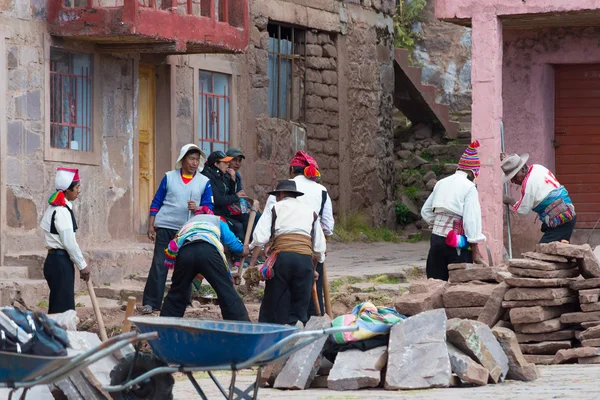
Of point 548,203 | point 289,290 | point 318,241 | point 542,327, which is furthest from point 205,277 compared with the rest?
point 548,203

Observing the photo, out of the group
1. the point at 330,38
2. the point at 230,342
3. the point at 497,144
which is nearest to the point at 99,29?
the point at 497,144

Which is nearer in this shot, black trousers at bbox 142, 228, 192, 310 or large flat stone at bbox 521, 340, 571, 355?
large flat stone at bbox 521, 340, 571, 355

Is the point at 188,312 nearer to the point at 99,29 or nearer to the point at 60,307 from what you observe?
the point at 60,307

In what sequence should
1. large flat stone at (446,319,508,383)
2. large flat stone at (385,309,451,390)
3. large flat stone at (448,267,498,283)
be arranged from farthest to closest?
large flat stone at (448,267,498,283), large flat stone at (446,319,508,383), large flat stone at (385,309,451,390)

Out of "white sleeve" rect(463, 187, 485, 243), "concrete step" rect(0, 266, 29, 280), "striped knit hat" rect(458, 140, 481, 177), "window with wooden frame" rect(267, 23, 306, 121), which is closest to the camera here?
"white sleeve" rect(463, 187, 485, 243)

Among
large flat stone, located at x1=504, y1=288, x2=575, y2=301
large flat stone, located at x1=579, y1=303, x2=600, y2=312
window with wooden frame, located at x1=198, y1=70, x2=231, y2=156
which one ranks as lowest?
large flat stone, located at x1=579, y1=303, x2=600, y2=312

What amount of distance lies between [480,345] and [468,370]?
0.95 feet

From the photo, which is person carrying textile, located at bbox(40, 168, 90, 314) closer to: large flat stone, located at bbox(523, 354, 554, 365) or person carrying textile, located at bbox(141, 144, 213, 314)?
person carrying textile, located at bbox(141, 144, 213, 314)

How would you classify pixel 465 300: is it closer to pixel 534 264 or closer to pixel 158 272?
pixel 534 264

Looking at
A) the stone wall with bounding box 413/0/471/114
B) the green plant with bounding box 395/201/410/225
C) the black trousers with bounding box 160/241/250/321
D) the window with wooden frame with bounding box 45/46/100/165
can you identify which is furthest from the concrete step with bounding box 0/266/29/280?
the stone wall with bounding box 413/0/471/114

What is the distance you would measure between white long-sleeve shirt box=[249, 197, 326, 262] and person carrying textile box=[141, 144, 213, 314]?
1630 millimetres

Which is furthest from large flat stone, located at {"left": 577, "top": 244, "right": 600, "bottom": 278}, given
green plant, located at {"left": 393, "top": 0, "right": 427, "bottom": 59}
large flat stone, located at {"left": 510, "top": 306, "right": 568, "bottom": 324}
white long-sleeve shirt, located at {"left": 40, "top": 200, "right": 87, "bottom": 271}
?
green plant, located at {"left": 393, "top": 0, "right": 427, "bottom": 59}

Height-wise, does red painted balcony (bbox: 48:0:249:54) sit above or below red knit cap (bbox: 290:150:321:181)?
above

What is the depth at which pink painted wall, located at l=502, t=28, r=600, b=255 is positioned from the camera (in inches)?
567
